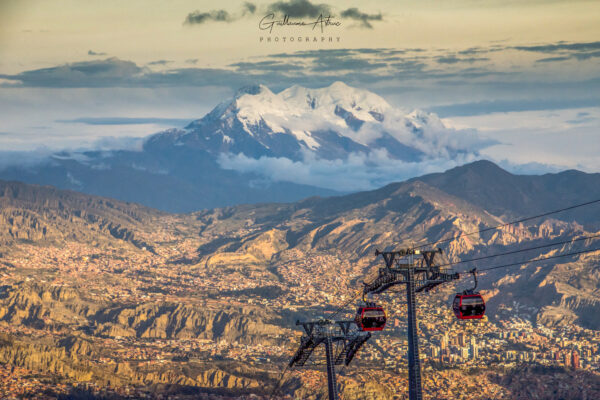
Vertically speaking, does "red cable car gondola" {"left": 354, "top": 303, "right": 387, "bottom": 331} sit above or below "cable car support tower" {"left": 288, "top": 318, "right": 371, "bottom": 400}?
above

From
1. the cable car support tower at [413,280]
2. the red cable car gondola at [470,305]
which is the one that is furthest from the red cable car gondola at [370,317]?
the red cable car gondola at [470,305]

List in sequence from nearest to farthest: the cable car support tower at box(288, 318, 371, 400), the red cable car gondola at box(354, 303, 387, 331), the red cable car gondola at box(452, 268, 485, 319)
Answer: the red cable car gondola at box(354, 303, 387, 331) → the red cable car gondola at box(452, 268, 485, 319) → the cable car support tower at box(288, 318, 371, 400)

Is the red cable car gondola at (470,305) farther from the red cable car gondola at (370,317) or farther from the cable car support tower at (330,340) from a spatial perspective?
the cable car support tower at (330,340)

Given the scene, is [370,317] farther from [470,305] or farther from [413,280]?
[470,305]

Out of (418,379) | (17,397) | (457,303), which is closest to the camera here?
(418,379)

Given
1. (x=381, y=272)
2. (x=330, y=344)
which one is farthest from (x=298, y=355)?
(x=381, y=272)

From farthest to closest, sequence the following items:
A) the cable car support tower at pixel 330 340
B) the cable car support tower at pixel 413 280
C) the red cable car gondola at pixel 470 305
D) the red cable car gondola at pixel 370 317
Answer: the cable car support tower at pixel 330 340
the red cable car gondola at pixel 470 305
the red cable car gondola at pixel 370 317
the cable car support tower at pixel 413 280

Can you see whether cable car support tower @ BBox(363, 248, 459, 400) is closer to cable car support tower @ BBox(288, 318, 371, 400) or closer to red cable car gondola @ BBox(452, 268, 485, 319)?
red cable car gondola @ BBox(452, 268, 485, 319)

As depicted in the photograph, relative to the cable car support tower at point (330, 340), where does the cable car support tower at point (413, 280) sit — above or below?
above

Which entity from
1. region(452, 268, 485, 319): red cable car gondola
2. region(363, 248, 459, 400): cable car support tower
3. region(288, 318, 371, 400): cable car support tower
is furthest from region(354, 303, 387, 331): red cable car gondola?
region(452, 268, 485, 319): red cable car gondola

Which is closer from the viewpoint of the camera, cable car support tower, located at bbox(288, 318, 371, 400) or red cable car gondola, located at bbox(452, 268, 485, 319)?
red cable car gondola, located at bbox(452, 268, 485, 319)

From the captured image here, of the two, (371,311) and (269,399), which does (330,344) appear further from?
(269,399)
